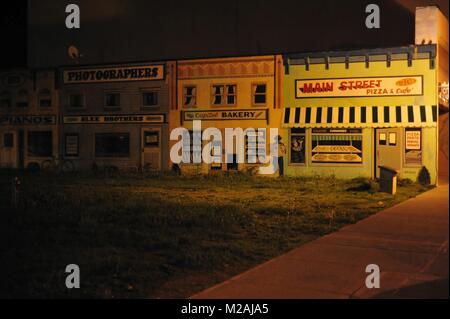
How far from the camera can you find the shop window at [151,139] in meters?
31.4

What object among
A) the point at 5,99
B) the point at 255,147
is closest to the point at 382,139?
the point at 255,147

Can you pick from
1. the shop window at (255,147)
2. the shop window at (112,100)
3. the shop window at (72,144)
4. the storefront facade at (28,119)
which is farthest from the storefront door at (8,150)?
the shop window at (255,147)

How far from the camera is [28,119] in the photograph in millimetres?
34562

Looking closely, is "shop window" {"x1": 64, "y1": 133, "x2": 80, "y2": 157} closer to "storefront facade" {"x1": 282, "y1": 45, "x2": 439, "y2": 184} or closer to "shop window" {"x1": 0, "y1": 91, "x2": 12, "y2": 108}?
"shop window" {"x1": 0, "y1": 91, "x2": 12, "y2": 108}

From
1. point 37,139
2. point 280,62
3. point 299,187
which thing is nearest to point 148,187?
point 299,187

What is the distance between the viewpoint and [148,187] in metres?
22.1

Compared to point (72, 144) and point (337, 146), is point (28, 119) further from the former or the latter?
point (337, 146)

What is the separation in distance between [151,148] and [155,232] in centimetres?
2045

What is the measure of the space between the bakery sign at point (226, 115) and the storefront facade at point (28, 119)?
8.74m

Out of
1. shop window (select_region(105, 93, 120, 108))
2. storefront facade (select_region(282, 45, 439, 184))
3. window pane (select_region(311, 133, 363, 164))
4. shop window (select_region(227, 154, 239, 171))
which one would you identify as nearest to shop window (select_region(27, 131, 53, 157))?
shop window (select_region(105, 93, 120, 108))

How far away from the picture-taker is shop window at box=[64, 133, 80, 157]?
110 ft

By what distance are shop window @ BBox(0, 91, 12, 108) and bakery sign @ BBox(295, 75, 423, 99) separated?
18.2 m

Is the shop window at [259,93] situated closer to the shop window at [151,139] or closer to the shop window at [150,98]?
the shop window at [150,98]

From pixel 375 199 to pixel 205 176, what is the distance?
37.5ft
